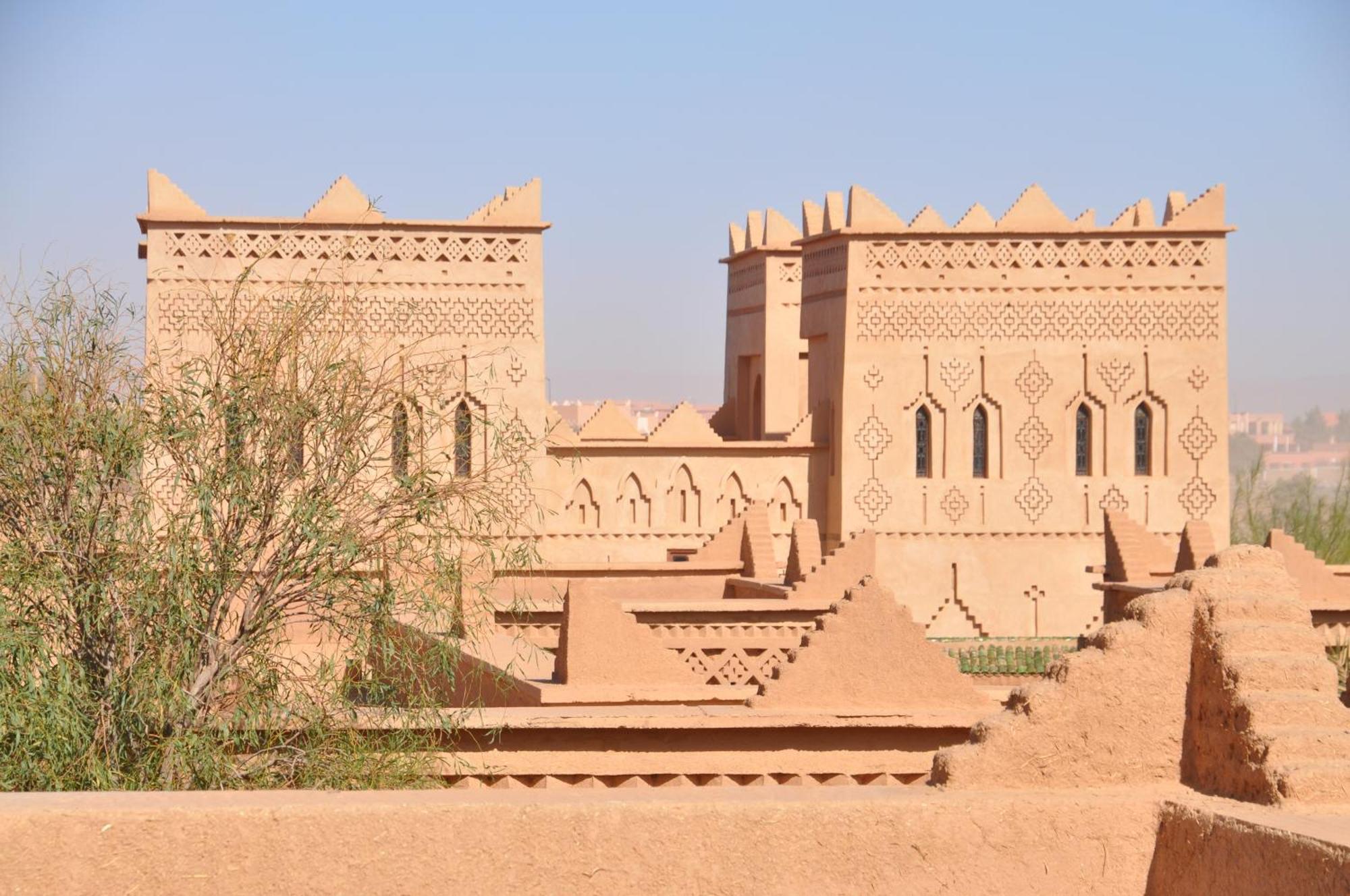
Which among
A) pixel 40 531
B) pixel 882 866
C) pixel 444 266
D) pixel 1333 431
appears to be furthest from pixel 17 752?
pixel 1333 431

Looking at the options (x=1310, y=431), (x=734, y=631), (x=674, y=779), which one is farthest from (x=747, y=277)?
(x=1310, y=431)

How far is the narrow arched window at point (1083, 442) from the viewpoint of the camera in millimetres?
26688

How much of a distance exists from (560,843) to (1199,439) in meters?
22.1

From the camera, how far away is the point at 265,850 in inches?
233

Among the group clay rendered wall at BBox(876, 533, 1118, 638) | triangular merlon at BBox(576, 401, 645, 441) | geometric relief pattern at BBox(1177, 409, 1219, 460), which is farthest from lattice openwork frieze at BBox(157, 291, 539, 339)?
geometric relief pattern at BBox(1177, 409, 1219, 460)

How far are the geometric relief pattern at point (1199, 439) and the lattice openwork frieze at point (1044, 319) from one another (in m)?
1.15

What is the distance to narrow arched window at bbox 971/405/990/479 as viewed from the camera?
87.1 ft

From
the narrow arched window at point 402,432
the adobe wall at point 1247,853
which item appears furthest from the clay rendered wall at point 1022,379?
the adobe wall at point 1247,853

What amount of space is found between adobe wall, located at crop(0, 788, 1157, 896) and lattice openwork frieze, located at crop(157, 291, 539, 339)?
60.7 ft

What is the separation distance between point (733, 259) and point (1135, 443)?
939 cm

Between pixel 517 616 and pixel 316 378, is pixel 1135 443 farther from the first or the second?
pixel 316 378

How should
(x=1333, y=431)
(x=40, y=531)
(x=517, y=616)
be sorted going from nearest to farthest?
(x=40, y=531), (x=517, y=616), (x=1333, y=431)

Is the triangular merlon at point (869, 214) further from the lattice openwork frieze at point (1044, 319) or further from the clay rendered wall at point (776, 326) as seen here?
the clay rendered wall at point (776, 326)

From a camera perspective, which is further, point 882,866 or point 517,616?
point 517,616
